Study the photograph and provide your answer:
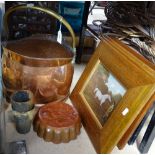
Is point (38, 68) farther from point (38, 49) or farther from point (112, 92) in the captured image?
point (112, 92)

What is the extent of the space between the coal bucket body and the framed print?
0.24 feet

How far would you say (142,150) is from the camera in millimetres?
723

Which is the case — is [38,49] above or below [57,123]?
above

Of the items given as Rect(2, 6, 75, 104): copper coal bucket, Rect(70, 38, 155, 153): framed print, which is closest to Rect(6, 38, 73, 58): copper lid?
Rect(2, 6, 75, 104): copper coal bucket

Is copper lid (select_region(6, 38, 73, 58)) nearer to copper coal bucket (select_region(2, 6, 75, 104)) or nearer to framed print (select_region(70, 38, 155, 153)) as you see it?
copper coal bucket (select_region(2, 6, 75, 104))

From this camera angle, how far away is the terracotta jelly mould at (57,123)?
69cm

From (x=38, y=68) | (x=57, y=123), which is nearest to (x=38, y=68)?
(x=38, y=68)

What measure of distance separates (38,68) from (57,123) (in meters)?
0.18

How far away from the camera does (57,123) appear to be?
2.29 ft

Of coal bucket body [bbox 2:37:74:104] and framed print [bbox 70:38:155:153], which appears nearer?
framed print [bbox 70:38:155:153]

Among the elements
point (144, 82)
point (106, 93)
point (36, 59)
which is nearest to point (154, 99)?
point (144, 82)

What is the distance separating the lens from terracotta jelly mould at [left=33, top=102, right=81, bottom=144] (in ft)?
2.27

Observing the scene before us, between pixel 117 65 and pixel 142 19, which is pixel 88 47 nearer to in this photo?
pixel 142 19

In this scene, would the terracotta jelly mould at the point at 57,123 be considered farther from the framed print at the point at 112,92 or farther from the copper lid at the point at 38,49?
the copper lid at the point at 38,49
